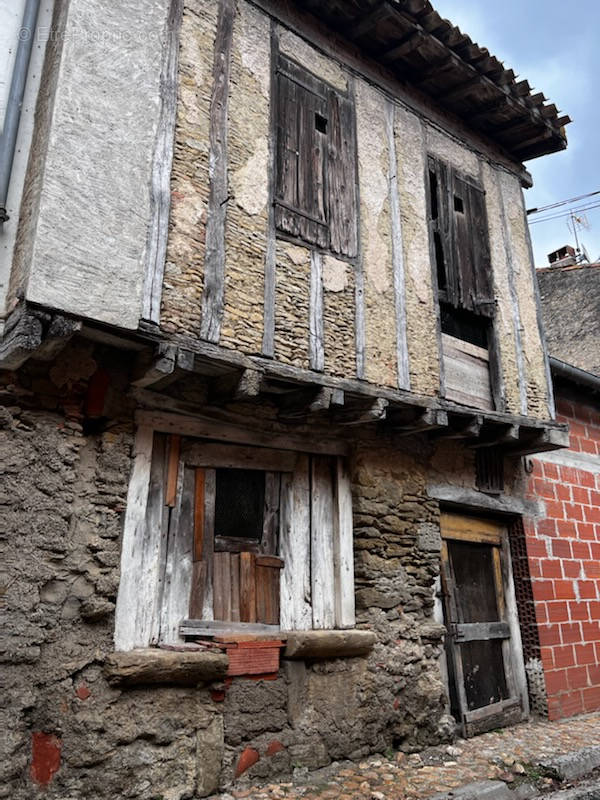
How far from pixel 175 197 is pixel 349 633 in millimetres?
3431

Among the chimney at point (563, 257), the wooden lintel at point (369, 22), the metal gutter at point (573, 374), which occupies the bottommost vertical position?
the metal gutter at point (573, 374)

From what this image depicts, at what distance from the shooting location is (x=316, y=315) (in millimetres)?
4855

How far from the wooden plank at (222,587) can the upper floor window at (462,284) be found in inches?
102

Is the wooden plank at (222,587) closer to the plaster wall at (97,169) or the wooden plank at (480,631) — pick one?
the plaster wall at (97,169)

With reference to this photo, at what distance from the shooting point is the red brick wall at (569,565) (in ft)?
20.6

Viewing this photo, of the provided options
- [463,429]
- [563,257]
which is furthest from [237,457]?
[563,257]

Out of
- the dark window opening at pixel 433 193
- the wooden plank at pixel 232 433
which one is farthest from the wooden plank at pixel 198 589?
the dark window opening at pixel 433 193

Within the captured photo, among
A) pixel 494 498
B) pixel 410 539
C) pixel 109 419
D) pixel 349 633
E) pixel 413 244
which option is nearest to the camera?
pixel 109 419

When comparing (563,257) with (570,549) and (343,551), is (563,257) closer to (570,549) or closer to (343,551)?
(570,549)

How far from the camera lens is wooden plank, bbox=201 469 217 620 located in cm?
442

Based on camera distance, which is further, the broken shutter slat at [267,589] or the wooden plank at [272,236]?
the broken shutter slat at [267,589]

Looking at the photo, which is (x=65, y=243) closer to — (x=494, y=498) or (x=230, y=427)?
(x=230, y=427)

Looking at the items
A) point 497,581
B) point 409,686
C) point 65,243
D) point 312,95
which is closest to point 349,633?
point 409,686

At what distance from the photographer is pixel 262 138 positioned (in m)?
4.95
